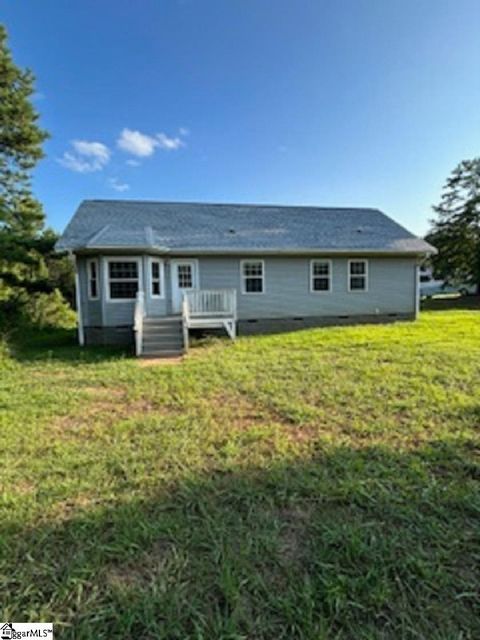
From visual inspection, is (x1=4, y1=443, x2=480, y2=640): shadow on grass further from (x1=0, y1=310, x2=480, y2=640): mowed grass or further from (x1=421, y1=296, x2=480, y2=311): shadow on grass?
(x1=421, y1=296, x2=480, y2=311): shadow on grass

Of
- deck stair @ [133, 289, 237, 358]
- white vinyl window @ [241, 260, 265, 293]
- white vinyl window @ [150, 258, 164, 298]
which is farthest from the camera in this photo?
white vinyl window @ [241, 260, 265, 293]

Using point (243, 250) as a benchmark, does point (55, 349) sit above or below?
below

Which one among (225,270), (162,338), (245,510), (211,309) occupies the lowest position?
(245,510)

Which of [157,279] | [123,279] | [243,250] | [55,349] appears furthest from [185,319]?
[55,349]

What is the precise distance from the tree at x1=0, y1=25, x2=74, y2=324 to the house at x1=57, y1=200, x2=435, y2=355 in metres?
3.32

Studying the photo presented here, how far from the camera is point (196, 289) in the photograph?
12.9 m

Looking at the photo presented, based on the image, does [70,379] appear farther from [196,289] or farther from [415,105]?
[415,105]

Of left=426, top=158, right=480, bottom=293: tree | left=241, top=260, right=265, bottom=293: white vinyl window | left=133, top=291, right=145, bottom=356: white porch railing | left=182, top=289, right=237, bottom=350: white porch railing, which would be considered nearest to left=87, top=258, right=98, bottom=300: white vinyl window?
left=133, top=291, right=145, bottom=356: white porch railing

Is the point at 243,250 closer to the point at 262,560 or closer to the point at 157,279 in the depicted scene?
the point at 157,279

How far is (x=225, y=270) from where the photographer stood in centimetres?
1324

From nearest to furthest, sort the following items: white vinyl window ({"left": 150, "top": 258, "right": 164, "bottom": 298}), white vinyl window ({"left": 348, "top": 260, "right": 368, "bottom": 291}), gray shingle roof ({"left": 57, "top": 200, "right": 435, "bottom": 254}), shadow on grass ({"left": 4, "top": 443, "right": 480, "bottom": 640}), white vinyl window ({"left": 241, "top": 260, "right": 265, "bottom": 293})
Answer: shadow on grass ({"left": 4, "top": 443, "right": 480, "bottom": 640}), white vinyl window ({"left": 150, "top": 258, "right": 164, "bottom": 298}), gray shingle roof ({"left": 57, "top": 200, "right": 435, "bottom": 254}), white vinyl window ({"left": 241, "top": 260, "right": 265, "bottom": 293}), white vinyl window ({"left": 348, "top": 260, "right": 368, "bottom": 291})

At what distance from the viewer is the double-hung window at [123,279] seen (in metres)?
11.4

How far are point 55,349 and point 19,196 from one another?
10180mm

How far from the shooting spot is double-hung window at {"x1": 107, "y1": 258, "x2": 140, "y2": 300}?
11.4m
